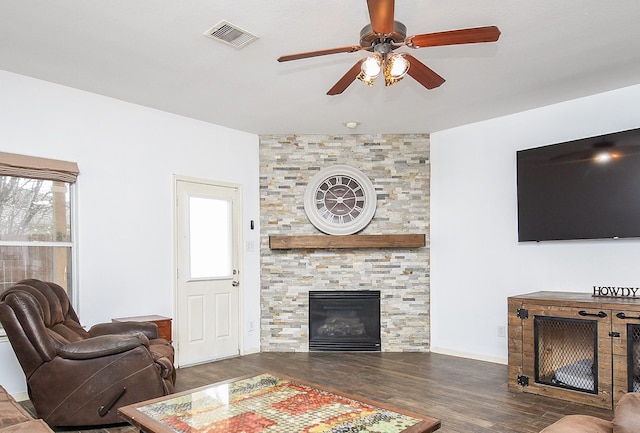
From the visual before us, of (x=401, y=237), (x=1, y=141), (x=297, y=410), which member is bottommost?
(x=297, y=410)

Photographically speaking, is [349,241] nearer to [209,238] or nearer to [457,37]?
[209,238]

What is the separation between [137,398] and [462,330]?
141 inches

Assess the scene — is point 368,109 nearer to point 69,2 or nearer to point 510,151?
point 510,151

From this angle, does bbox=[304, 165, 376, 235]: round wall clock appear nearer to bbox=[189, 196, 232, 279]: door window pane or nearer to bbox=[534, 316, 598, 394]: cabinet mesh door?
bbox=[189, 196, 232, 279]: door window pane

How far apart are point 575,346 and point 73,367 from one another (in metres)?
3.76

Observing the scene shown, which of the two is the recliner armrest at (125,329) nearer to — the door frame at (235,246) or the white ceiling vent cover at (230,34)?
the door frame at (235,246)

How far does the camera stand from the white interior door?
4891 millimetres

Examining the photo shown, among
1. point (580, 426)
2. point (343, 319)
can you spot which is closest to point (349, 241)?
point (343, 319)

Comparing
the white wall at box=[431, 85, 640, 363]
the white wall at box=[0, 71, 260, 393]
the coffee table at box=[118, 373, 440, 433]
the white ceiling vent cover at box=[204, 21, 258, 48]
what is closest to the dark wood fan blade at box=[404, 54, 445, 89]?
the white ceiling vent cover at box=[204, 21, 258, 48]

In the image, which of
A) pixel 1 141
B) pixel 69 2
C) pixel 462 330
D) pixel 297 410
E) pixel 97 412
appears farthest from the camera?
pixel 462 330

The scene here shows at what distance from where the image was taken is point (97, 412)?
10.00 ft

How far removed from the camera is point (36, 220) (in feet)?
12.7

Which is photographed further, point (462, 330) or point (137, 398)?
point (462, 330)

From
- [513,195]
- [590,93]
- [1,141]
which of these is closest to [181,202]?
[1,141]
